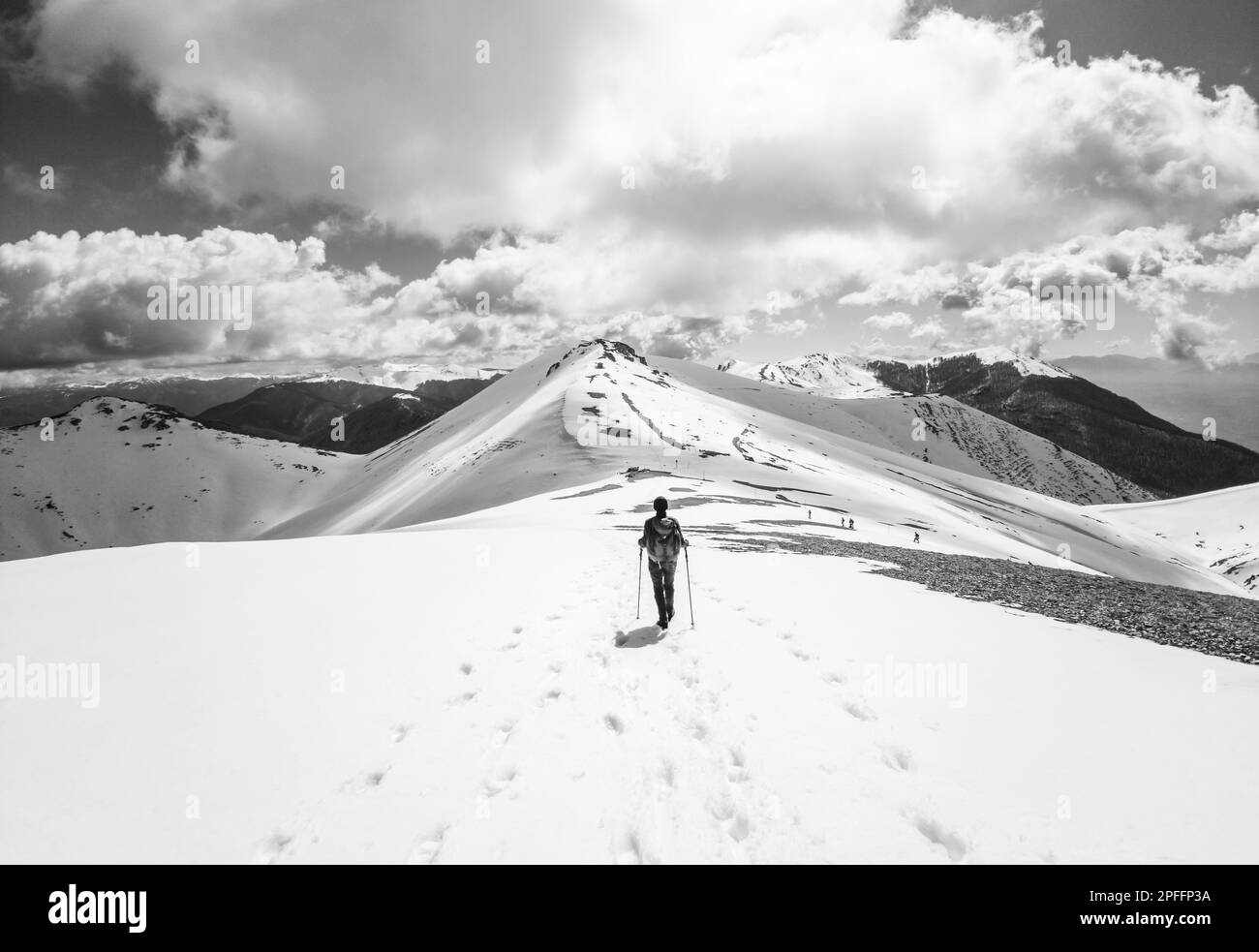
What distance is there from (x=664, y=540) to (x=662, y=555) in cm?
35

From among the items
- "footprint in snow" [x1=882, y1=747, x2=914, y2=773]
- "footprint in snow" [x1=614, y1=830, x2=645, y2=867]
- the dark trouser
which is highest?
the dark trouser

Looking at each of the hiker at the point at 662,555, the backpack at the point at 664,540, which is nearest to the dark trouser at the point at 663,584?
the hiker at the point at 662,555

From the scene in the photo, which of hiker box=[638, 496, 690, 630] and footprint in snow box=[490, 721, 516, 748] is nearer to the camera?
footprint in snow box=[490, 721, 516, 748]

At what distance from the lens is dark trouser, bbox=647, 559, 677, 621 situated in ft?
40.2

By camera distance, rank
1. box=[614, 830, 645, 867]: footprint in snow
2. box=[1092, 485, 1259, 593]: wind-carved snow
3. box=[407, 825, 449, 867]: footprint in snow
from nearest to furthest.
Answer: box=[407, 825, 449, 867]: footprint in snow < box=[614, 830, 645, 867]: footprint in snow < box=[1092, 485, 1259, 593]: wind-carved snow

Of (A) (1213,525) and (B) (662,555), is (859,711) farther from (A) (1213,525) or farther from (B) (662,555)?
(A) (1213,525)

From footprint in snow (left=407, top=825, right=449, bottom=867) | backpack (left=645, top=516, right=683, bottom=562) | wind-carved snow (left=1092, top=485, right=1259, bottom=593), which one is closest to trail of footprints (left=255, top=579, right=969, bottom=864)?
footprint in snow (left=407, top=825, right=449, bottom=867)

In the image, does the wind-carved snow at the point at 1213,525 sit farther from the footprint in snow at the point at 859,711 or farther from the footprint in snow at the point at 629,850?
the footprint in snow at the point at 629,850

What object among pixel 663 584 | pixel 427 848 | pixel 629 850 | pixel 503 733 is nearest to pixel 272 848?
pixel 427 848

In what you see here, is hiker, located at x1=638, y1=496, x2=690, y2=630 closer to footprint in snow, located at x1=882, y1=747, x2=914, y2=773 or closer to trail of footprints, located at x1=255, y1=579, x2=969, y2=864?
trail of footprints, located at x1=255, y1=579, x2=969, y2=864

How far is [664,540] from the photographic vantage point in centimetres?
1289
